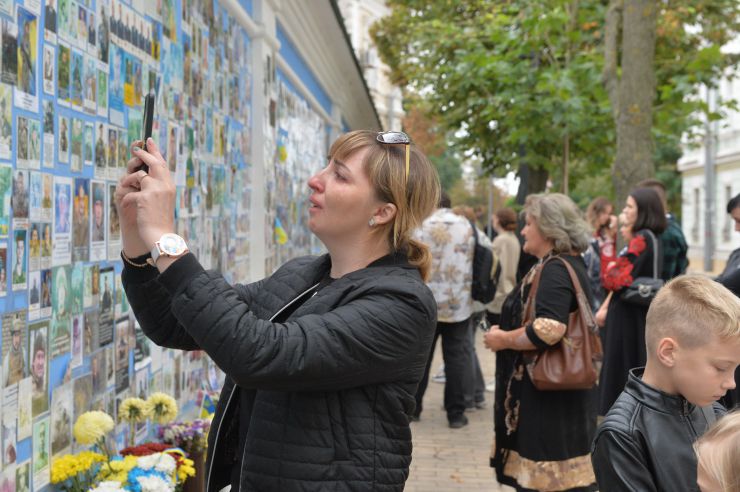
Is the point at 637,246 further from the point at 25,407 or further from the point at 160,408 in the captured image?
the point at 25,407

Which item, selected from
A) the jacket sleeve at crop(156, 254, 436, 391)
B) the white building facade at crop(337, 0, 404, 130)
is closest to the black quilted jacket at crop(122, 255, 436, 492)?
the jacket sleeve at crop(156, 254, 436, 391)

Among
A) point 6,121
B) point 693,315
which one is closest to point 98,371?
point 6,121

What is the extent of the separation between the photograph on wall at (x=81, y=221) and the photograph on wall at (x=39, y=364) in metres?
0.34

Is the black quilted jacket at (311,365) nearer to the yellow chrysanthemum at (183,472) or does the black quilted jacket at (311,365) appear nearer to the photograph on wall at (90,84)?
the yellow chrysanthemum at (183,472)

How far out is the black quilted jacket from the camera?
1.96 m

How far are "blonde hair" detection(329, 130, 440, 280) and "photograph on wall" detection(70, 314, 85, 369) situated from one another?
4.27 ft

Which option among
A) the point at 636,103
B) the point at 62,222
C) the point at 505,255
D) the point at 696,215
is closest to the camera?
the point at 62,222

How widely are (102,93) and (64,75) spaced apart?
345 mm

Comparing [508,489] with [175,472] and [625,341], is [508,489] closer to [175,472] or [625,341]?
[625,341]

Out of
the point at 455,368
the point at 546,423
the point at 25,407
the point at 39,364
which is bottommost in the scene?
the point at 455,368

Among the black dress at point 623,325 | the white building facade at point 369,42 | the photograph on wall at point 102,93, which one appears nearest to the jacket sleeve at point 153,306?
the photograph on wall at point 102,93

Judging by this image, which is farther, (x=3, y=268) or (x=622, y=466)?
(x=3, y=268)

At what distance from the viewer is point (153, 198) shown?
2016 millimetres

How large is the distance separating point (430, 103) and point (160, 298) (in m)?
16.3
